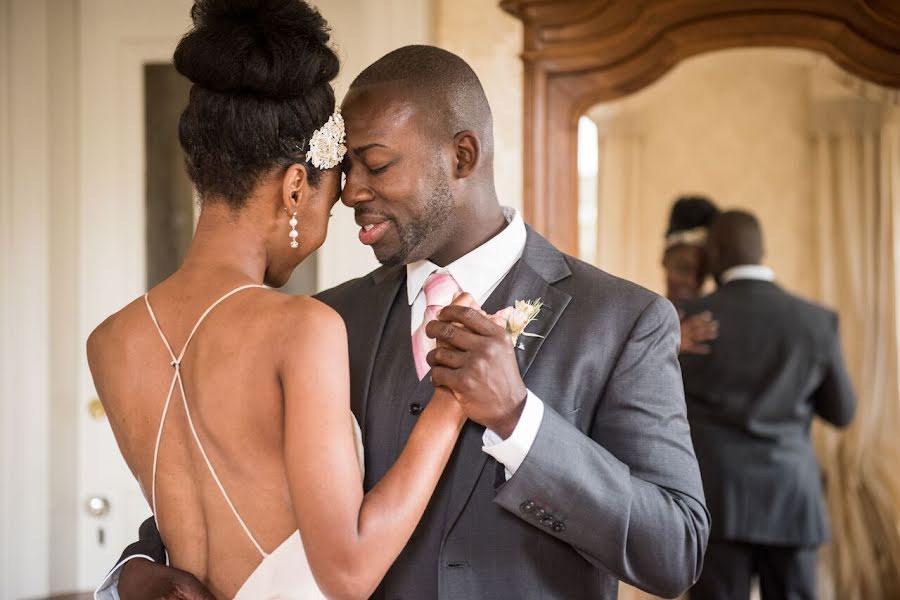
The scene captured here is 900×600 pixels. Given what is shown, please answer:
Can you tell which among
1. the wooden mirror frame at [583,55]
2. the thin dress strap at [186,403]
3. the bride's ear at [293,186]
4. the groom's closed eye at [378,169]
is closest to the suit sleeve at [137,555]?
the thin dress strap at [186,403]

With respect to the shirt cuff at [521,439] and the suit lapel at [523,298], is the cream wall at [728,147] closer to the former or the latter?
the suit lapel at [523,298]

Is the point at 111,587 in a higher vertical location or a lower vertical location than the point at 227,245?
lower

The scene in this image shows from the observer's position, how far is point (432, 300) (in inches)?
79.7

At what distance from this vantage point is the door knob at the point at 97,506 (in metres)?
3.61

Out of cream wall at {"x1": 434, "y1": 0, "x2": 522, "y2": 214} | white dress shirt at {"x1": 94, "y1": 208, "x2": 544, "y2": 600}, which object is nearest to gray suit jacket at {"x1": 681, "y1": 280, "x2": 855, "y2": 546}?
cream wall at {"x1": 434, "y1": 0, "x2": 522, "y2": 214}

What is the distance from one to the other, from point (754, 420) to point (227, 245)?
7.36ft

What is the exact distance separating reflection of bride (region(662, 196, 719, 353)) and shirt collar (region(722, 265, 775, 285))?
9 cm

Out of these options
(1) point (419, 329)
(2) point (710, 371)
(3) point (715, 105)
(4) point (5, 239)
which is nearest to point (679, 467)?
(1) point (419, 329)

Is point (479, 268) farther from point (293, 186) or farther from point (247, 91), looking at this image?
point (247, 91)

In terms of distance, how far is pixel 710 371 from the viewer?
331cm

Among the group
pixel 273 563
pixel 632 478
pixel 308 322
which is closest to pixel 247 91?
pixel 308 322

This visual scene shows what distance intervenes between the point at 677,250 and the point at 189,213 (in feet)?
5.80

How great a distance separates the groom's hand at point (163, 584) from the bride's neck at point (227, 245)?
0.48 meters

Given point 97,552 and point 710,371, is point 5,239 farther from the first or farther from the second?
point 710,371
